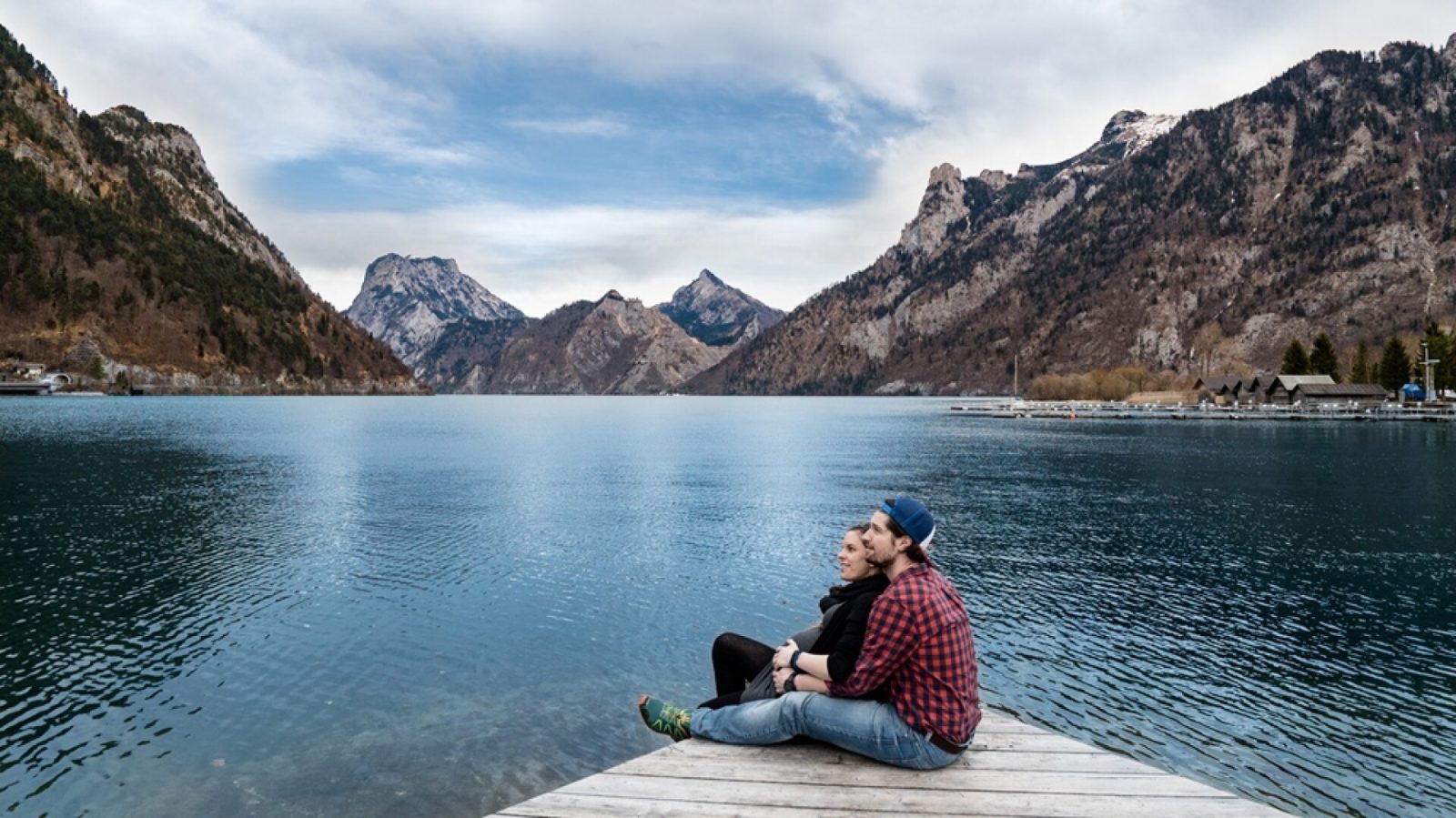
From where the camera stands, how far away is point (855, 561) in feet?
28.8

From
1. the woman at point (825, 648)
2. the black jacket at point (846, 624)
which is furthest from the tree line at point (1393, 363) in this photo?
the black jacket at point (846, 624)

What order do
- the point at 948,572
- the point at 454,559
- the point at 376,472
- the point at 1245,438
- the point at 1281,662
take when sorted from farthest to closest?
the point at 1245,438, the point at 376,472, the point at 454,559, the point at 948,572, the point at 1281,662

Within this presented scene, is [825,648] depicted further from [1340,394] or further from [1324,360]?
[1324,360]

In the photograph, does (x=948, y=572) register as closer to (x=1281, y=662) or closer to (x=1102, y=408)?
(x=1281, y=662)

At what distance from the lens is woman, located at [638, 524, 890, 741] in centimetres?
850

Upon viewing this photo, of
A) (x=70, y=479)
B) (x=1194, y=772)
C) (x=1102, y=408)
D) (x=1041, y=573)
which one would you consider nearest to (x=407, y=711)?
(x=1194, y=772)

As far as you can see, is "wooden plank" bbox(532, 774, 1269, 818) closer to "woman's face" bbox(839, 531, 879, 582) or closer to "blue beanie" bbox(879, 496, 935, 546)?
"woman's face" bbox(839, 531, 879, 582)

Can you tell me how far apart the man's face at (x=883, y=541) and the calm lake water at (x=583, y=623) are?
8.71m

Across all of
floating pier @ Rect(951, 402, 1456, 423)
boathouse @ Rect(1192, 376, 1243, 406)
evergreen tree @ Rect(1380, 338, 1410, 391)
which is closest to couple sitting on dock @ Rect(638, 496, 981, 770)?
floating pier @ Rect(951, 402, 1456, 423)

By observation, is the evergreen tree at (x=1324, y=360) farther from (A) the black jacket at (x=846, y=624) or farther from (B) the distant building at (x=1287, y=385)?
(A) the black jacket at (x=846, y=624)

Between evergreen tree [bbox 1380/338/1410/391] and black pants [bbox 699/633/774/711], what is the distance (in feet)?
674

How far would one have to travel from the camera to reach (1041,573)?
31.3 meters

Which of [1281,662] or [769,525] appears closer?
[1281,662]

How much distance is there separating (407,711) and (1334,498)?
55.8 metres
